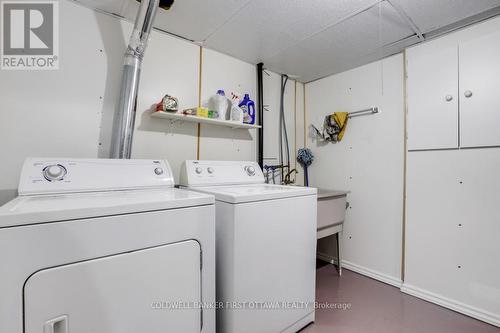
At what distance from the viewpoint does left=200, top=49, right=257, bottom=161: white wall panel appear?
217 centimetres

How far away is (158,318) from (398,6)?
233cm

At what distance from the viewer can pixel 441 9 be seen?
5.29ft

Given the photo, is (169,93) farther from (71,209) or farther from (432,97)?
(432,97)

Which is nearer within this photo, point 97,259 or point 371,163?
point 97,259

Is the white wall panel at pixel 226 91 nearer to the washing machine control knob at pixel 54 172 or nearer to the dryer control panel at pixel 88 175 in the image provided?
the dryer control panel at pixel 88 175

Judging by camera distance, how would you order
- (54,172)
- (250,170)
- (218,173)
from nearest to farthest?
1. (54,172)
2. (218,173)
3. (250,170)

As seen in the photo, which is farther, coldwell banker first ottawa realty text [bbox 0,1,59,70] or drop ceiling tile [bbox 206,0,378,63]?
drop ceiling tile [bbox 206,0,378,63]

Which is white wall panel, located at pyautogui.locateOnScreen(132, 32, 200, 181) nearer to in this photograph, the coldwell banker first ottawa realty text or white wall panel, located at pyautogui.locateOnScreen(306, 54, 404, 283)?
the coldwell banker first ottawa realty text

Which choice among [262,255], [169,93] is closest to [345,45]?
[169,93]

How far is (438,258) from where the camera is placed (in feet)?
6.27

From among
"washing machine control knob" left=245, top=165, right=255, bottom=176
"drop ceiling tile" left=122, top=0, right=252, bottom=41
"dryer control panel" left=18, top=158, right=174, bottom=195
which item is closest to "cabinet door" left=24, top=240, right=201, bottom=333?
"dryer control panel" left=18, top=158, right=174, bottom=195

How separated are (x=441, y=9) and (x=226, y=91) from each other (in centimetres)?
174

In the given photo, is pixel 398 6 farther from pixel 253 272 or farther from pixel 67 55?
pixel 67 55

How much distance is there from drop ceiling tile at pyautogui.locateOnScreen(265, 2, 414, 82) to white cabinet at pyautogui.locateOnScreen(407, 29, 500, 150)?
321 millimetres
